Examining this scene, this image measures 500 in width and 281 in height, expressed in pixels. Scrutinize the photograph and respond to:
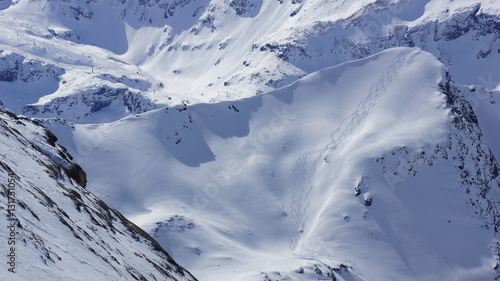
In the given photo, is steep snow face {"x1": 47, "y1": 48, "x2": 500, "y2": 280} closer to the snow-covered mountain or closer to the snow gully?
the snow-covered mountain

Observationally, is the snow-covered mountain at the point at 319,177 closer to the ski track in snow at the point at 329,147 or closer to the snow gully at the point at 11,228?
the ski track in snow at the point at 329,147

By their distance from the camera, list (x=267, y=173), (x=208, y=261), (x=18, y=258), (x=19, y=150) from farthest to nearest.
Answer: (x=267, y=173) < (x=208, y=261) < (x=19, y=150) < (x=18, y=258)

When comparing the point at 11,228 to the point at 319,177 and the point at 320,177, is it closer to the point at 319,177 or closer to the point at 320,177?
the point at 320,177

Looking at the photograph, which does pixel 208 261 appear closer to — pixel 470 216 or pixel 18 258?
pixel 470 216

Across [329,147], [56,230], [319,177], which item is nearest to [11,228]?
[56,230]

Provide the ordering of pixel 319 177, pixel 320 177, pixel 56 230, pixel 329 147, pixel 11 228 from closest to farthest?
pixel 11 228, pixel 56 230, pixel 320 177, pixel 319 177, pixel 329 147

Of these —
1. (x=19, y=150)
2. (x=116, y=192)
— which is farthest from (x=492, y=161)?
(x=19, y=150)
